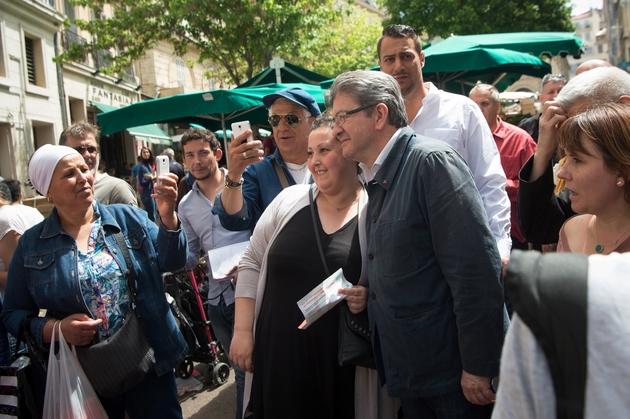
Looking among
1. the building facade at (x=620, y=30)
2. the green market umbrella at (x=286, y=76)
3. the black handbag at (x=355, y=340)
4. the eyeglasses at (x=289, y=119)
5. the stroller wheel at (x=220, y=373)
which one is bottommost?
the stroller wheel at (x=220, y=373)

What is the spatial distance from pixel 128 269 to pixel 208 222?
1014 millimetres

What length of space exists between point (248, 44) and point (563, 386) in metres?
16.4

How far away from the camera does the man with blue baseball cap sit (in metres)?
3.07

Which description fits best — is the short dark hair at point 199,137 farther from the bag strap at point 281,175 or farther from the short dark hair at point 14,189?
the short dark hair at point 14,189

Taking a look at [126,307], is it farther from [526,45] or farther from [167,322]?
[526,45]

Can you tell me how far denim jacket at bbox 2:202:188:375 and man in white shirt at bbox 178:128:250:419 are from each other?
0.56 m

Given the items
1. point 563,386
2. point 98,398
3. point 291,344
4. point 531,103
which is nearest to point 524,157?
point 291,344

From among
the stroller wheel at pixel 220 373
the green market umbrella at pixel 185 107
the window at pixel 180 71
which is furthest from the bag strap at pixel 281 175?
the window at pixel 180 71

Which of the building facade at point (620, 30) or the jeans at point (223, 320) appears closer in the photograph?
the jeans at point (223, 320)

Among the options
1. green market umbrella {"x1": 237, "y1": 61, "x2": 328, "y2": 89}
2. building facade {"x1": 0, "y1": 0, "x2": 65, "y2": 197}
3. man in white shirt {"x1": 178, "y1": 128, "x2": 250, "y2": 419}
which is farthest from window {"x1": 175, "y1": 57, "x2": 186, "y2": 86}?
man in white shirt {"x1": 178, "y1": 128, "x2": 250, "y2": 419}

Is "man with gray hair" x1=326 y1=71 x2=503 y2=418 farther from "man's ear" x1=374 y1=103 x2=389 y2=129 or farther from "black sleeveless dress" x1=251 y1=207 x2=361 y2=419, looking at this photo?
"black sleeveless dress" x1=251 y1=207 x2=361 y2=419

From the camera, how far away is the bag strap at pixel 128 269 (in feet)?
9.07

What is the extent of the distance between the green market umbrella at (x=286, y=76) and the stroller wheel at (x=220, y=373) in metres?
6.53

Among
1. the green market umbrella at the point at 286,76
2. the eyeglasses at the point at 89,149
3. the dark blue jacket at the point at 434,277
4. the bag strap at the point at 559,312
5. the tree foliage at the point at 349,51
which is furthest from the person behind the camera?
the tree foliage at the point at 349,51
